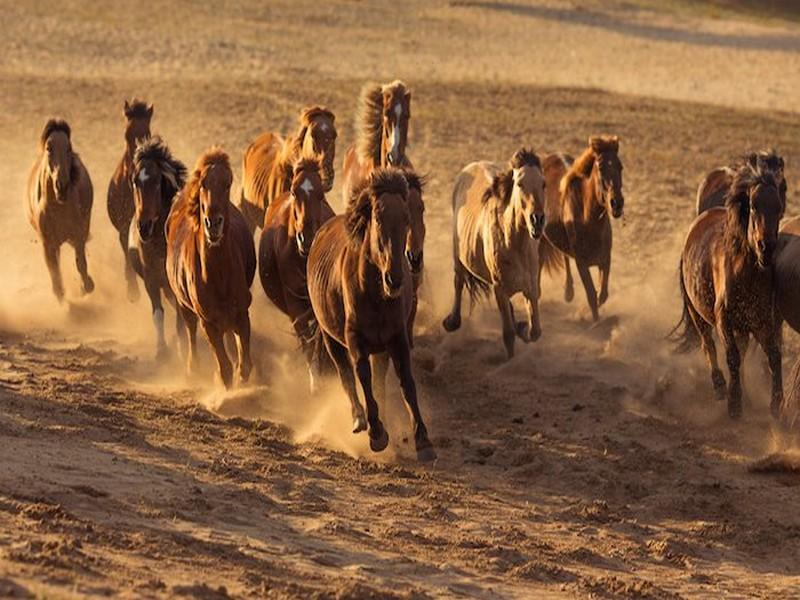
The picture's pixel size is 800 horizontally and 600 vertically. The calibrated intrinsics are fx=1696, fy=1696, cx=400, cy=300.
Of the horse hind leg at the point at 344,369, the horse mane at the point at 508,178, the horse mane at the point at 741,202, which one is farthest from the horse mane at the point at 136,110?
the horse mane at the point at 741,202

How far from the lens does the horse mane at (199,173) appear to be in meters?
12.0

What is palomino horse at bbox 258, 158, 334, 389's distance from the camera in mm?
12195

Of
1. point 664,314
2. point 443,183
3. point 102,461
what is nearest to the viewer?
point 102,461

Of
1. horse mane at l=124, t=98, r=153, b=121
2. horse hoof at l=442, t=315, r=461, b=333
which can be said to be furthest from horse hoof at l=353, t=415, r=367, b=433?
horse mane at l=124, t=98, r=153, b=121

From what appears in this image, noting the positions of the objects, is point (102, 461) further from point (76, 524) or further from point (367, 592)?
point (367, 592)

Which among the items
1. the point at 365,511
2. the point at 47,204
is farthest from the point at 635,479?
the point at 47,204

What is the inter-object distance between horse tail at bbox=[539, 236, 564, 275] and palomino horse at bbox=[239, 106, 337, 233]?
93.1 inches

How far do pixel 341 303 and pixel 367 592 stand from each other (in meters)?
3.54

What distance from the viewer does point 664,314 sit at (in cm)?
1506

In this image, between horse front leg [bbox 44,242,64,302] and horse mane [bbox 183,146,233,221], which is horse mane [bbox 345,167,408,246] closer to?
horse mane [bbox 183,146,233,221]

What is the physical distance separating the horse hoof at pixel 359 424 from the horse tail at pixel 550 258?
5.14 metres

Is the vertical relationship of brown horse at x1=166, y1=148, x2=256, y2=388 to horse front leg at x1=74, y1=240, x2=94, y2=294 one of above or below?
above

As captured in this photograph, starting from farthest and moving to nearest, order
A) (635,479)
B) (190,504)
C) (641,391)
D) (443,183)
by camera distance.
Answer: (443,183) < (641,391) < (635,479) < (190,504)

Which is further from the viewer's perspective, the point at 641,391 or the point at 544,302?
the point at 544,302
